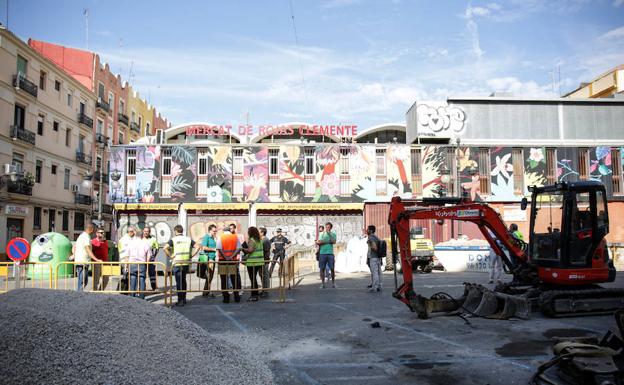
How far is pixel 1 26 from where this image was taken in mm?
29344

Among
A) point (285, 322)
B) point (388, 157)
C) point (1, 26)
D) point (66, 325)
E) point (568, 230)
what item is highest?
point (1, 26)

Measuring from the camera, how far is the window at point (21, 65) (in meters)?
31.7

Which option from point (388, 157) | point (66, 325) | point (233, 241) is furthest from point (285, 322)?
point (388, 157)

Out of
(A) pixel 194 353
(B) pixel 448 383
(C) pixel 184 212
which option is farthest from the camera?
(C) pixel 184 212

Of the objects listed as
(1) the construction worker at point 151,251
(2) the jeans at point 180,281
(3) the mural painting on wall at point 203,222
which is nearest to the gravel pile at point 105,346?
(2) the jeans at point 180,281

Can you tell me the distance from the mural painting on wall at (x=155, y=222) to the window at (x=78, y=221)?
12.7m

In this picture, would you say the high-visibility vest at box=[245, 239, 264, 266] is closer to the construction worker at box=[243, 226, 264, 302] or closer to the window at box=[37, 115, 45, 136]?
the construction worker at box=[243, 226, 264, 302]

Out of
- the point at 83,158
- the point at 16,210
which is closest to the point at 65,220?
the point at 83,158

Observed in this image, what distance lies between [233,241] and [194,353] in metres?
7.06

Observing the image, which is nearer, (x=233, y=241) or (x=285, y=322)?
(x=285, y=322)

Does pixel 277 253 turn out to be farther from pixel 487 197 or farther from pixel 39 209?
pixel 39 209

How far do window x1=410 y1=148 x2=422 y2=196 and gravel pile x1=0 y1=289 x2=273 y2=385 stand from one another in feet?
86.1

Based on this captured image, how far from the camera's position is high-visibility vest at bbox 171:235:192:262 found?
11.2 metres

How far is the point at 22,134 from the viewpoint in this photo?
31547 millimetres
